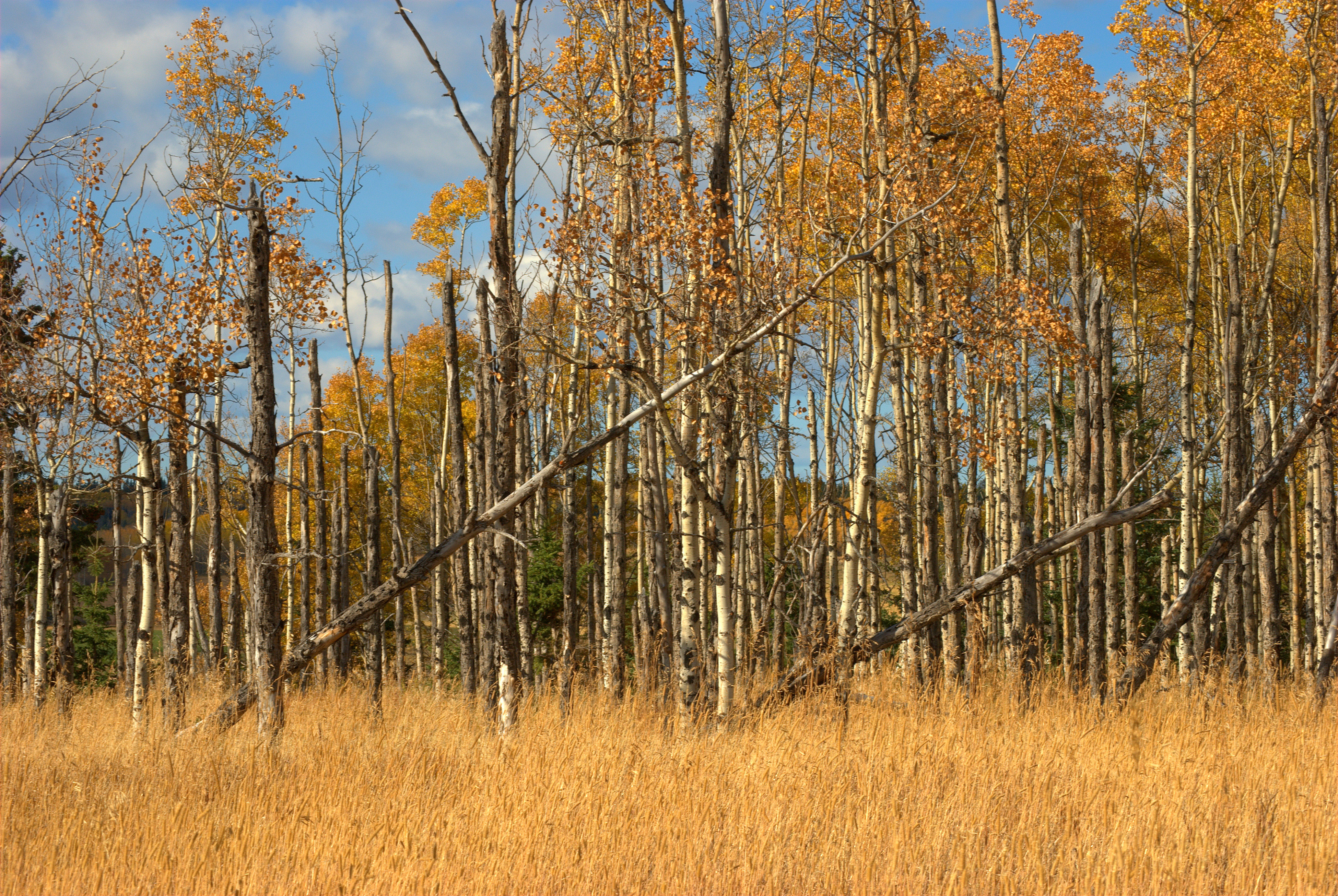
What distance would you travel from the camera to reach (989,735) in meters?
6.19

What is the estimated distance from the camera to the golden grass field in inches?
154

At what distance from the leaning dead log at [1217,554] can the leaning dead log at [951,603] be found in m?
0.96

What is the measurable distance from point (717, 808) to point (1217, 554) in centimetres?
542

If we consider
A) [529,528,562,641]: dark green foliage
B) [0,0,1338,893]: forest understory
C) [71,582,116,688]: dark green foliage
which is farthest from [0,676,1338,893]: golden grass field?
[71,582,116,688]: dark green foliage

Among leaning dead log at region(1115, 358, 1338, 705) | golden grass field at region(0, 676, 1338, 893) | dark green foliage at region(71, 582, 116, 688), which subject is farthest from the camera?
dark green foliage at region(71, 582, 116, 688)

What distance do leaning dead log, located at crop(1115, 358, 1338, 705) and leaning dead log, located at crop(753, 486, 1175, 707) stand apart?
3.15 feet

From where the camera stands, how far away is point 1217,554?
7.56 meters

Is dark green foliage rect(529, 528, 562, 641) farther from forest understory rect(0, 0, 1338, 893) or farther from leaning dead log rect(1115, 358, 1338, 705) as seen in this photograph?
leaning dead log rect(1115, 358, 1338, 705)

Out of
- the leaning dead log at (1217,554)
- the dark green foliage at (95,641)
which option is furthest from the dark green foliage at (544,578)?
the leaning dead log at (1217,554)

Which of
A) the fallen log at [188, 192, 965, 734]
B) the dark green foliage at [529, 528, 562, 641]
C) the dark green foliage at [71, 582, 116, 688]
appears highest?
the fallen log at [188, 192, 965, 734]

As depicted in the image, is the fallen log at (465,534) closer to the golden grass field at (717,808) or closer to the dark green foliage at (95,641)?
the golden grass field at (717,808)

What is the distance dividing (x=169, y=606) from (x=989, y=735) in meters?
9.91

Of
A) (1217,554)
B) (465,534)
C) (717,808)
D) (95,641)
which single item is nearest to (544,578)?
(465,534)

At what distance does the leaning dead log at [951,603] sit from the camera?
22.1 ft
